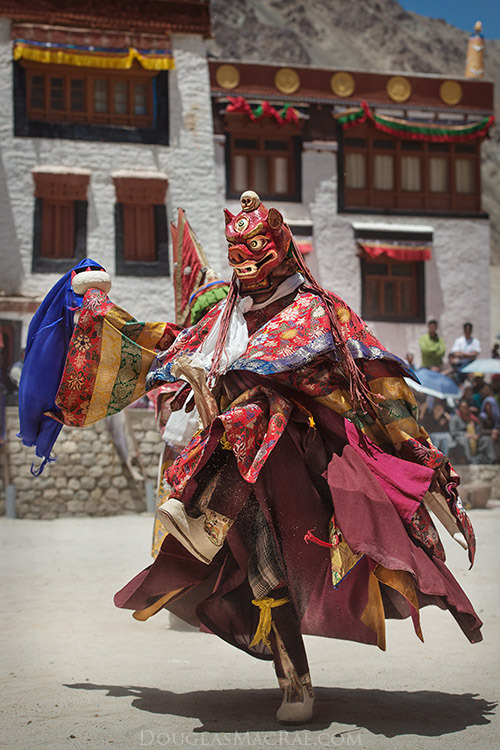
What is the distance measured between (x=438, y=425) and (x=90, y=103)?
9720mm

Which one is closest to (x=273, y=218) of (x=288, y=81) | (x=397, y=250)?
(x=397, y=250)

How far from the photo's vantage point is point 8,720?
3785mm

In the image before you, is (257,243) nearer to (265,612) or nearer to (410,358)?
(265,612)

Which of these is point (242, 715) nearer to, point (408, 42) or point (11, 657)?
point (11, 657)

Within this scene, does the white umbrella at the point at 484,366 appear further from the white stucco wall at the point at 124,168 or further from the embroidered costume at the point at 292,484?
the embroidered costume at the point at 292,484

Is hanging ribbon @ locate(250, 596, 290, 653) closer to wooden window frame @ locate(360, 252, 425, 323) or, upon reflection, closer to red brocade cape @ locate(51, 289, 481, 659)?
red brocade cape @ locate(51, 289, 481, 659)

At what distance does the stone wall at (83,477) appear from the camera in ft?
45.9

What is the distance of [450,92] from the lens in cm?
2036

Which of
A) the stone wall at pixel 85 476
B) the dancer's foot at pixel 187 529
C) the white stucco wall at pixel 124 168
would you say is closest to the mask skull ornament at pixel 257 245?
the dancer's foot at pixel 187 529

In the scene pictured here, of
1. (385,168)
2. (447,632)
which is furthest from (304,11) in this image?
(447,632)

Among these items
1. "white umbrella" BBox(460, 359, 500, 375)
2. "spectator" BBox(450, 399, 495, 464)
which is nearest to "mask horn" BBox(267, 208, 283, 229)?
"spectator" BBox(450, 399, 495, 464)

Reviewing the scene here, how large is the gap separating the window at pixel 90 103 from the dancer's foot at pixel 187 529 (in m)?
16.1

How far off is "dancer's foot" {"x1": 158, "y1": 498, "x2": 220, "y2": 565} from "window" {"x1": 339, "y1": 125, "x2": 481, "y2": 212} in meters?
16.8

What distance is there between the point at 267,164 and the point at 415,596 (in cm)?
1676
